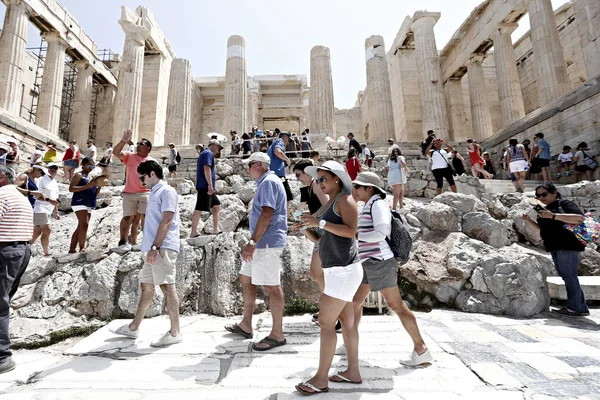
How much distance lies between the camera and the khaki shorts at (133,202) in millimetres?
4559

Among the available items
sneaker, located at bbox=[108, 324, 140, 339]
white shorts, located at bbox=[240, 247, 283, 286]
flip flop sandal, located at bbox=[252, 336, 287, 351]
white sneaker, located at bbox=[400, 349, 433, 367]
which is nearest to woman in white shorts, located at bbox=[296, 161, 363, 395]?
white sneaker, located at bbox=[400, 349, 433, 367]

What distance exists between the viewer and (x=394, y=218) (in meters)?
2.73

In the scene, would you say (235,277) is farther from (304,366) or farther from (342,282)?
(342,282)

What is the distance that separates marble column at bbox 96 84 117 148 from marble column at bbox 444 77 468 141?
22142mm

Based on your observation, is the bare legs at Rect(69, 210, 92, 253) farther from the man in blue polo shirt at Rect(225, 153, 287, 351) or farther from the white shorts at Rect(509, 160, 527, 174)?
the white shorts at Rect(509, 160, 527, 174)

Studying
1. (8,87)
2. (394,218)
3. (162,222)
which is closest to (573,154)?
(394,218)

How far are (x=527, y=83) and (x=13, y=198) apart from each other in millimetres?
26028

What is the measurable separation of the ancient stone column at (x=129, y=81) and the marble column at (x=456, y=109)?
18.6m

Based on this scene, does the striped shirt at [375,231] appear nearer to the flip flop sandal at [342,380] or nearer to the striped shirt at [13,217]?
the flip flop sandal at [342,380]

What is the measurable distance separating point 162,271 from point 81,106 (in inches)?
802

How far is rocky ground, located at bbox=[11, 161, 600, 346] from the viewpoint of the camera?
3.98m

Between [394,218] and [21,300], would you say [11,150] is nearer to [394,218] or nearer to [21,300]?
[21,300]

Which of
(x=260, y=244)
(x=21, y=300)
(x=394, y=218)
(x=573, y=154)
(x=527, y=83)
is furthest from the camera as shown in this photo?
(x=527, y=83)

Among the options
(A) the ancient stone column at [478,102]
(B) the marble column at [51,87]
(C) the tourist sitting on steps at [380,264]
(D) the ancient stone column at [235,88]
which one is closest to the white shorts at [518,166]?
(C) the tourist sitting on steps at [380,264]
